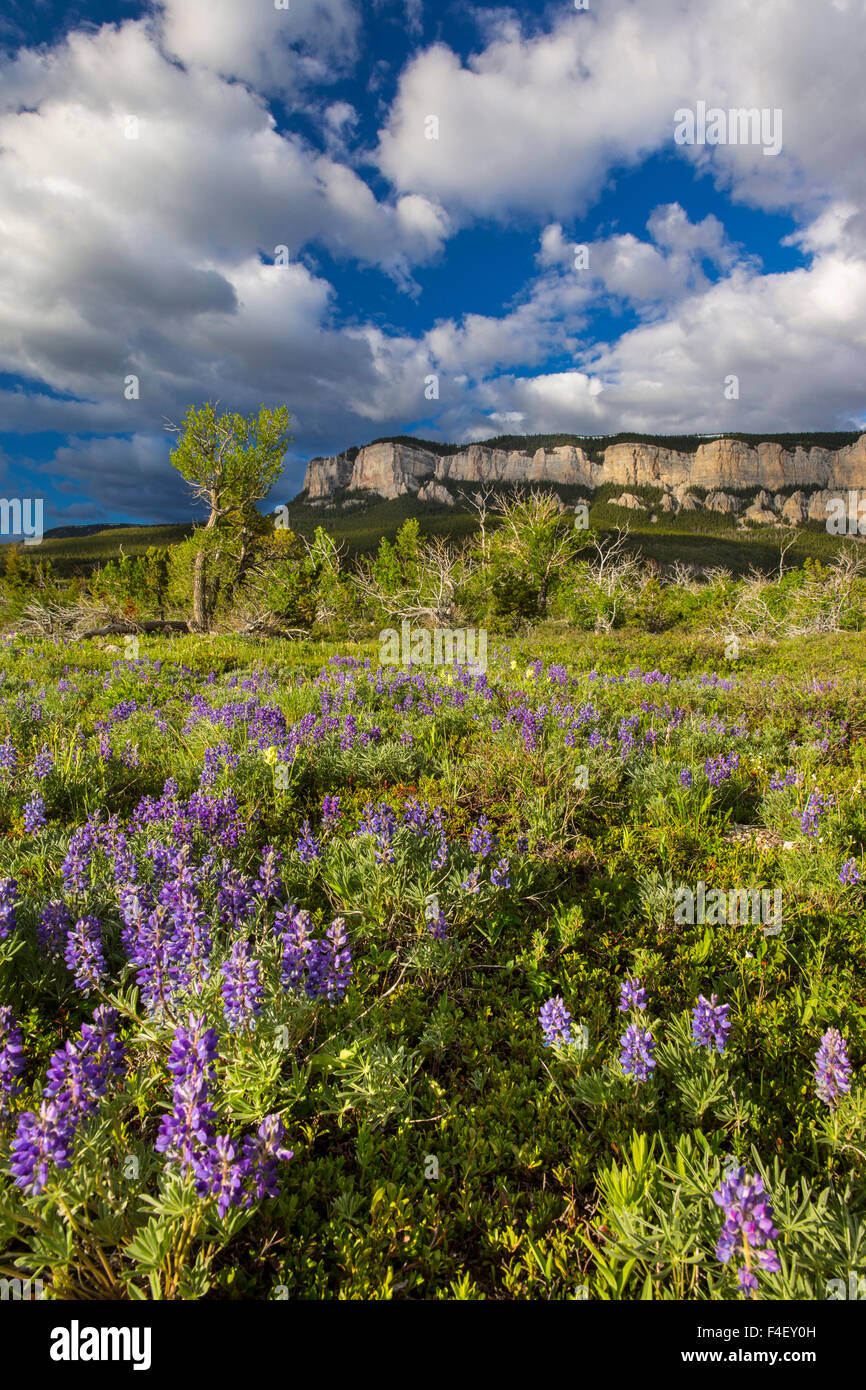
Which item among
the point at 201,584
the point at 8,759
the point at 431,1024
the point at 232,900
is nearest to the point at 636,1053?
the point at 431,1024

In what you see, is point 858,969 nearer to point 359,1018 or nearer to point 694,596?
point 359,1018

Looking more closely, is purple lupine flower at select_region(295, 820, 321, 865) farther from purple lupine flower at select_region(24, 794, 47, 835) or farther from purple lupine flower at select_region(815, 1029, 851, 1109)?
purple lupine flower at select_region(815, 1029, 851, 1109)

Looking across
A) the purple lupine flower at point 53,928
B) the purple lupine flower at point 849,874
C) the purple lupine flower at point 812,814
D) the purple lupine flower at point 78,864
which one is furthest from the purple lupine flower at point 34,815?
the purple lupine flower at point 812,814

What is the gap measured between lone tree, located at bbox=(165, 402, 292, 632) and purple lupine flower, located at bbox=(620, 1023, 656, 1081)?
66.7 ft

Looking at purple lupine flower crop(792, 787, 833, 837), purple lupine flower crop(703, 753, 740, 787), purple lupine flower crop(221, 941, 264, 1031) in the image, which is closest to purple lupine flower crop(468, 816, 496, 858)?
purple lupine flower crop(221, 941, 264, 1031)

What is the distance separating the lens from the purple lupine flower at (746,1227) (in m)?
1.58

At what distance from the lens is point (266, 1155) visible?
1.90 m

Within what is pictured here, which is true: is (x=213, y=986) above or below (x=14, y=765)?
below

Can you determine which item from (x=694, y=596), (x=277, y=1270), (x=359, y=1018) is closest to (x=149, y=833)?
(x=359, y=1018)

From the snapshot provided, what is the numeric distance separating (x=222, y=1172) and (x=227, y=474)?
22.1m

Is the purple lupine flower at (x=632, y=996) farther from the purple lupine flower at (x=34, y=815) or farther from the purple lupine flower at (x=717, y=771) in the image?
the purple lupine flower at (x=34, y=815)

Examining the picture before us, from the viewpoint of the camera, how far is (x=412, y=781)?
19.0 feet

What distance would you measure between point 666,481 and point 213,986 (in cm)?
22690

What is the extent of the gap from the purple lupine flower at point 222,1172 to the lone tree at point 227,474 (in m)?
20.2
